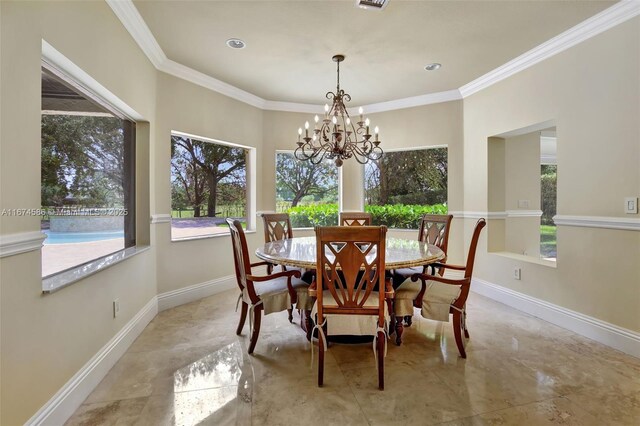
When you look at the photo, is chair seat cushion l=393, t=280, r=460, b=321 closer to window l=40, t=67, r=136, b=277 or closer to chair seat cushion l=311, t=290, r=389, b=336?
chair seat cushion l=311, t=290, r=389, b=336

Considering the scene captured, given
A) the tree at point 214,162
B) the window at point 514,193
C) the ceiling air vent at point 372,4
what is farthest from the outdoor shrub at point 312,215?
the ceiling air vent at point 372,4

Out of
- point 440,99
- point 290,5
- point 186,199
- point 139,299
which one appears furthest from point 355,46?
point 139,299

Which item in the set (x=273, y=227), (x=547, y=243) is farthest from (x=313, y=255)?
(x=547, y=243)

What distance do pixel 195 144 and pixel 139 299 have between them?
1.91m

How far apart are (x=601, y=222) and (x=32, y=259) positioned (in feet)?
12.8

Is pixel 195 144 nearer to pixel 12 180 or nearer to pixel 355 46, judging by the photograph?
pixel 355 46

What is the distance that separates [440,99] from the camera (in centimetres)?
432

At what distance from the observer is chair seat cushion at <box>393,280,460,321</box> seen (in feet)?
7.40

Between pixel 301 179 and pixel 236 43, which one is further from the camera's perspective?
pixel 301 179

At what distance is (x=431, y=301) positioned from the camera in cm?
227

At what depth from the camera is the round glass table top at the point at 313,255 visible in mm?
2055

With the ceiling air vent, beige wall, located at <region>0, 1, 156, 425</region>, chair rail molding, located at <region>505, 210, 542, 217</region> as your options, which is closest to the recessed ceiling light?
beige wall, located at <region>0, 1, 156, 425</region>

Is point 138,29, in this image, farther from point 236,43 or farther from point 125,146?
point 125,146

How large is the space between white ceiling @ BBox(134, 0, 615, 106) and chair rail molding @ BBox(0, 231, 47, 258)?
1904mm
